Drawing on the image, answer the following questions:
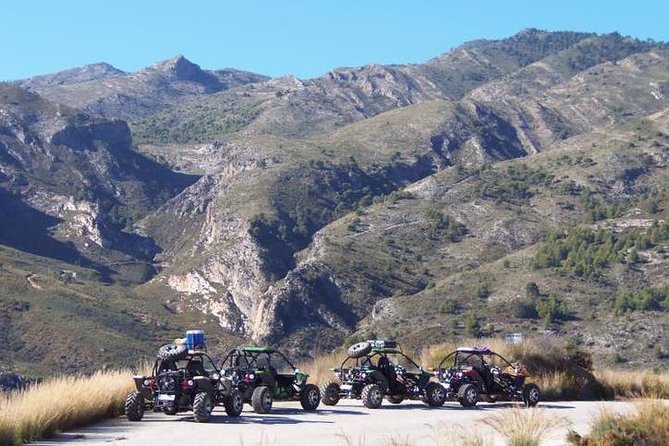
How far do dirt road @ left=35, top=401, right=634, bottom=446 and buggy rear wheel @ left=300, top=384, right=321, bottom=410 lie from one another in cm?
19

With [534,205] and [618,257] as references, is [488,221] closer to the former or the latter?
[534,205]

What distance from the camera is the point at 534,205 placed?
4077 inches

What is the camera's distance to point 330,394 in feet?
72.6

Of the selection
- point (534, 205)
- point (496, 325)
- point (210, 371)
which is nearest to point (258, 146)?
point (534, 205)

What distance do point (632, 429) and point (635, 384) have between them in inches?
607

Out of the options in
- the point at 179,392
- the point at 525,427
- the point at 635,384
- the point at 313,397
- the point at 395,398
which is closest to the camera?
the point at 525,427

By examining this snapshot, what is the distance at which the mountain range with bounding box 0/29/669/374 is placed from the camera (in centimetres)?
7419

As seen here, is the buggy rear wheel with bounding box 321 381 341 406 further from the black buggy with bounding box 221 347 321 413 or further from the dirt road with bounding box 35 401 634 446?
the black buggy with bounding box 221 347 321 413

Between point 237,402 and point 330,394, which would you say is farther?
point 330,394

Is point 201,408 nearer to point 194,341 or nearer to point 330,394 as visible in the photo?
point 194,341

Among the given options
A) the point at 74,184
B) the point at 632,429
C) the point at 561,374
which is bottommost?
the point at 632,429

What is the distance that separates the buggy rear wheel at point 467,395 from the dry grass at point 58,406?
764 cm

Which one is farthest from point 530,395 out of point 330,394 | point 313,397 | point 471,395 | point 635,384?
point 635,384

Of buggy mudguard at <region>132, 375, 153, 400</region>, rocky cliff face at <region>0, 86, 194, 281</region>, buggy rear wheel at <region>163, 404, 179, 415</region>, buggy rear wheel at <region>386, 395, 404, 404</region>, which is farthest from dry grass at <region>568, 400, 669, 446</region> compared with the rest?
rocky cliff face at <region>0, 86, 194, 281</region>
